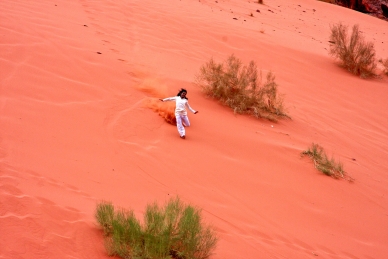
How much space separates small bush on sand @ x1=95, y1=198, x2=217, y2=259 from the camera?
153 inches

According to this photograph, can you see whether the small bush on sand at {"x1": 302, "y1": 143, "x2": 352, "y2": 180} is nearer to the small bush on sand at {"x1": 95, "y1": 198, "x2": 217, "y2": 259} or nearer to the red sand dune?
the red sand dune

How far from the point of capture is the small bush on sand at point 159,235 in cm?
390

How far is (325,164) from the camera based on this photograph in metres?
7.67

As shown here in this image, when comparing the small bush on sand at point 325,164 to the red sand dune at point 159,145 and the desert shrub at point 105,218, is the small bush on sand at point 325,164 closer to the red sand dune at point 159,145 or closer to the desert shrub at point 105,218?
the red sand dune at point 159,145

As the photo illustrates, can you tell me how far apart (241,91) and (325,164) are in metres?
2.50

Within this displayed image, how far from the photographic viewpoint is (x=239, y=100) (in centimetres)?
937

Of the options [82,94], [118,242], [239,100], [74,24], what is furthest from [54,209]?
[74,24]

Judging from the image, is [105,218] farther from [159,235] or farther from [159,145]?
[159,145]

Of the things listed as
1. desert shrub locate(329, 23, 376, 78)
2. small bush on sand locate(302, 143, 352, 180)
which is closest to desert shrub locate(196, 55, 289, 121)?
small bush on sand locate(302, 143, 352, 180)

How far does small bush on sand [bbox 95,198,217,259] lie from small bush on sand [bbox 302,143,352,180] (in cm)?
386

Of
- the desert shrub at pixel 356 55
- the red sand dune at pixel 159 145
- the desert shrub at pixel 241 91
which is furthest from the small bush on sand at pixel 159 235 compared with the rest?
the desert shrub at pixel 356 55

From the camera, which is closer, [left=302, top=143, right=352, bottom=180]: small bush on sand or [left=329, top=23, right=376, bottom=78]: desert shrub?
[left=302, top=143, right=352, bottom=180]: small bush on sand

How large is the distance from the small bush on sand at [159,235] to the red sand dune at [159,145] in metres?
0.20

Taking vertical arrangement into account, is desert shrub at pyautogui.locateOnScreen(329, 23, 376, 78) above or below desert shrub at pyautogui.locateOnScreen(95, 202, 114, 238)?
above
